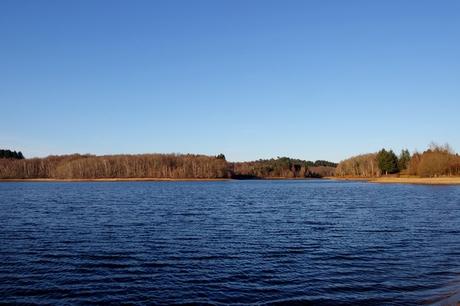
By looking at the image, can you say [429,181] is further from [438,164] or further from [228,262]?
[228,262]

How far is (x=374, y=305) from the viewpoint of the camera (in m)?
15.1

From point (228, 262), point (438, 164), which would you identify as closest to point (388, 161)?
point (438, 164)

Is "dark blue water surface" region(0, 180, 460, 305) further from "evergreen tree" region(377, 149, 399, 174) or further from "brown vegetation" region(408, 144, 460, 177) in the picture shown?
"evergreen tree" region(377, 149, 399, 174)

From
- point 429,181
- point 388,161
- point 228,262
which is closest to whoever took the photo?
point 228,262

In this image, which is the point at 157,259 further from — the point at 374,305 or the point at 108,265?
the point at 374,305

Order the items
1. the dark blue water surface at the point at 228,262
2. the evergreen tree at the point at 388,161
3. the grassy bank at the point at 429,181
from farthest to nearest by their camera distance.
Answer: the evergreen tree at the point at 388,161 → the grassy bank at the point at 429,181 → the dark blue water surface at the point at 228,262

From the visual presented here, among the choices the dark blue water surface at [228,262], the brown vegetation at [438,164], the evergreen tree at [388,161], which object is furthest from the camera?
the evergreen tree at [388,161]

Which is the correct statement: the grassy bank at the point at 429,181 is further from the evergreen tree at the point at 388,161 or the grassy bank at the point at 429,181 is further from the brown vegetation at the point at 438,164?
the evergreen tree at the point at 388,161

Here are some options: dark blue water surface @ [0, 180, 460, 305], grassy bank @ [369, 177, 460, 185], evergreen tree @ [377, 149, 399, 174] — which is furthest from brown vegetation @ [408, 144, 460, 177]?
dark blue water surface @ [0, 180, 460, 305]

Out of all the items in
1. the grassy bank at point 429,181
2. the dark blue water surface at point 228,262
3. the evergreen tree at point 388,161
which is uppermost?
the evergreen tree at point 388,161

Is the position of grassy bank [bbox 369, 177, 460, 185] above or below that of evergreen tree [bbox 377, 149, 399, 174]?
below

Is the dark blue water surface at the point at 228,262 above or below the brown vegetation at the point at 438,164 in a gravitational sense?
below

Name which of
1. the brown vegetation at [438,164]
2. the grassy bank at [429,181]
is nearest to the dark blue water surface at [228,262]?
the grassy bank at [429,181]

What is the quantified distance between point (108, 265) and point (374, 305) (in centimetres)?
1229
